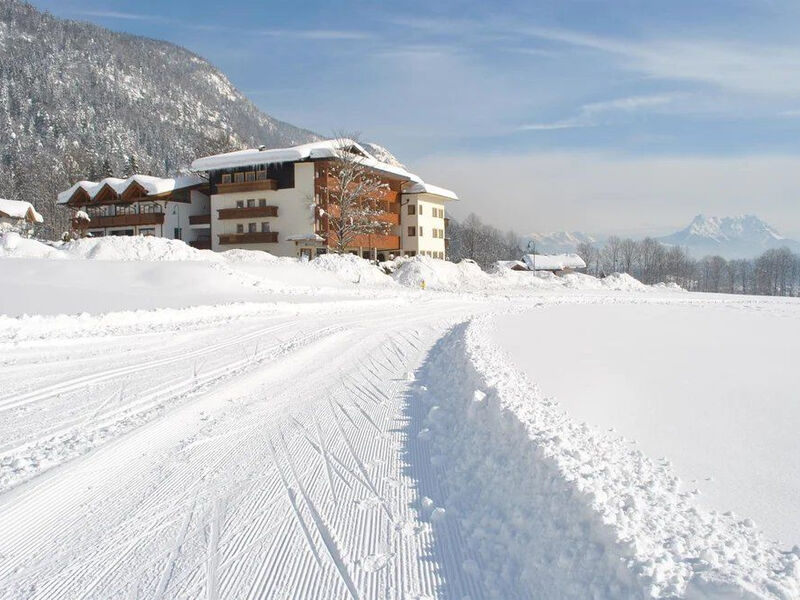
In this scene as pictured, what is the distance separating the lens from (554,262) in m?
126

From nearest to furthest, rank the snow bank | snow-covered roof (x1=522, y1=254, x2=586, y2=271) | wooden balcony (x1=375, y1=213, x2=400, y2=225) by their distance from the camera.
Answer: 1. the snow bank
2. wooden balcony (x1=375, y1=213, x2=400, y2=225)
3. snow-covered roof (x1=522, y1=254, x2=586, y2=271)

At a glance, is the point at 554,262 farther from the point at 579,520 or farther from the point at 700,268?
the point at 579,520

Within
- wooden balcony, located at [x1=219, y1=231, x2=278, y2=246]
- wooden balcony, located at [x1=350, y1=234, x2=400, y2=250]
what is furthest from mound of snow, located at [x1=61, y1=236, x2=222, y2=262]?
wooden balcony, located at [x1=350, y1=234, x2=400, y2=250]

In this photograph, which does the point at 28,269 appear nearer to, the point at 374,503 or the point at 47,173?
the point at 374,503

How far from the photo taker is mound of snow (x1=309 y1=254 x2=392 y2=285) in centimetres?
4056

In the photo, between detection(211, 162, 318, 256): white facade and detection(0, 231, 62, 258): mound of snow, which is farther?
detection(211, 162, 318, 256): white facade

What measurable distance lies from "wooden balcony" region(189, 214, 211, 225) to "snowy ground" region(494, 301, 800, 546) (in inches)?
1847

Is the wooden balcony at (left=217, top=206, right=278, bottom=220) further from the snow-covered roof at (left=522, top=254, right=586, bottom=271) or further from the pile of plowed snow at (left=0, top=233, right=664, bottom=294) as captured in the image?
the snow-covered roof at (left=522, top=254, right=586, bottom=271)

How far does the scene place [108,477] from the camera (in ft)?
18.8

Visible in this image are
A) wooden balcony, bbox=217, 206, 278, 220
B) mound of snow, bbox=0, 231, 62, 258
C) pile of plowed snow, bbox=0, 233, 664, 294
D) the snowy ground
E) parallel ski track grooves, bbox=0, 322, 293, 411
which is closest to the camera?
the snowy ground

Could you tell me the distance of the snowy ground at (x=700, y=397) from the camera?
4.98 metres

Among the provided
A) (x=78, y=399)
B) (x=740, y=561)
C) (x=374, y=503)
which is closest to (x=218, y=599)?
(x=374, y=503)

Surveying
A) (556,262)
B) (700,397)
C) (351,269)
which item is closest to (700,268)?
(556,262)

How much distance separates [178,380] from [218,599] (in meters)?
7.06
